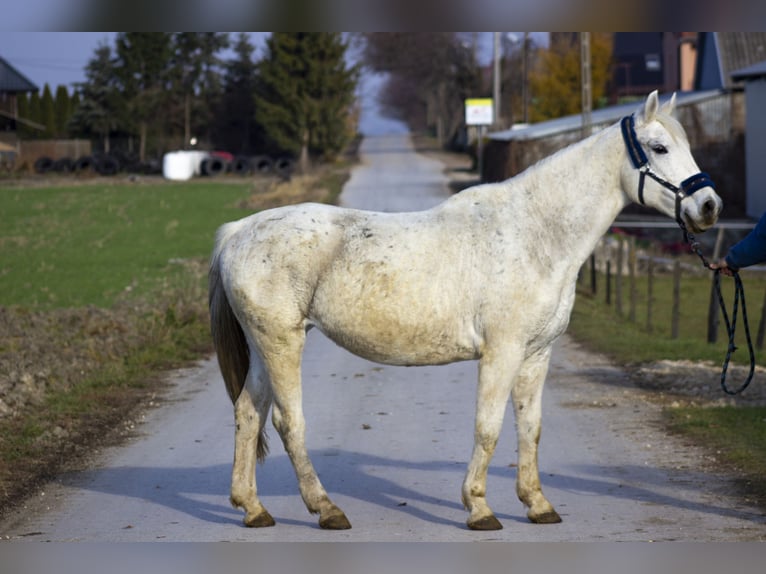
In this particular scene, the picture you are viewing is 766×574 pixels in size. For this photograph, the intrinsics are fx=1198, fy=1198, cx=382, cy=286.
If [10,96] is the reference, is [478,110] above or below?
below

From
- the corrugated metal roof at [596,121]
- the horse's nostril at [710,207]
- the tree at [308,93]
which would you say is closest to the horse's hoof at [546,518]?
the horse's nostril at [710,207]

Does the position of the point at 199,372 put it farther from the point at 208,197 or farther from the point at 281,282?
the point at 208,197

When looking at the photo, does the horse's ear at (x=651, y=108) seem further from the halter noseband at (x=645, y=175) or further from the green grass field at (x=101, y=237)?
the green grass field at (x=101, y=237)

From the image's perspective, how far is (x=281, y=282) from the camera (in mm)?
6449

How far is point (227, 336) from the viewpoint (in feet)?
22.4

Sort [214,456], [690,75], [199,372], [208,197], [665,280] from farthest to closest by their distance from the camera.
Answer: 1. [690,75]
2. [208,197]
3. [665,280]
4. [199,372]
5. [214,456]

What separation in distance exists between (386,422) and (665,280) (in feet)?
55.1

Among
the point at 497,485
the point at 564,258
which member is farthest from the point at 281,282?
the point at 497,485

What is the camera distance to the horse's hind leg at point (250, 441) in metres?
6.60

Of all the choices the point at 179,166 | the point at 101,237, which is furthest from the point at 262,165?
the point at 101,237

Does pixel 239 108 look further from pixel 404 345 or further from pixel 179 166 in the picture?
pixel 404 345

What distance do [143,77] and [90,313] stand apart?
189 feet

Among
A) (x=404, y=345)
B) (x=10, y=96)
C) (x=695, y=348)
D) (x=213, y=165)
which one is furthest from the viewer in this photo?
(x=10, y=96)

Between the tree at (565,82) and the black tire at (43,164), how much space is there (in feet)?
84.6
